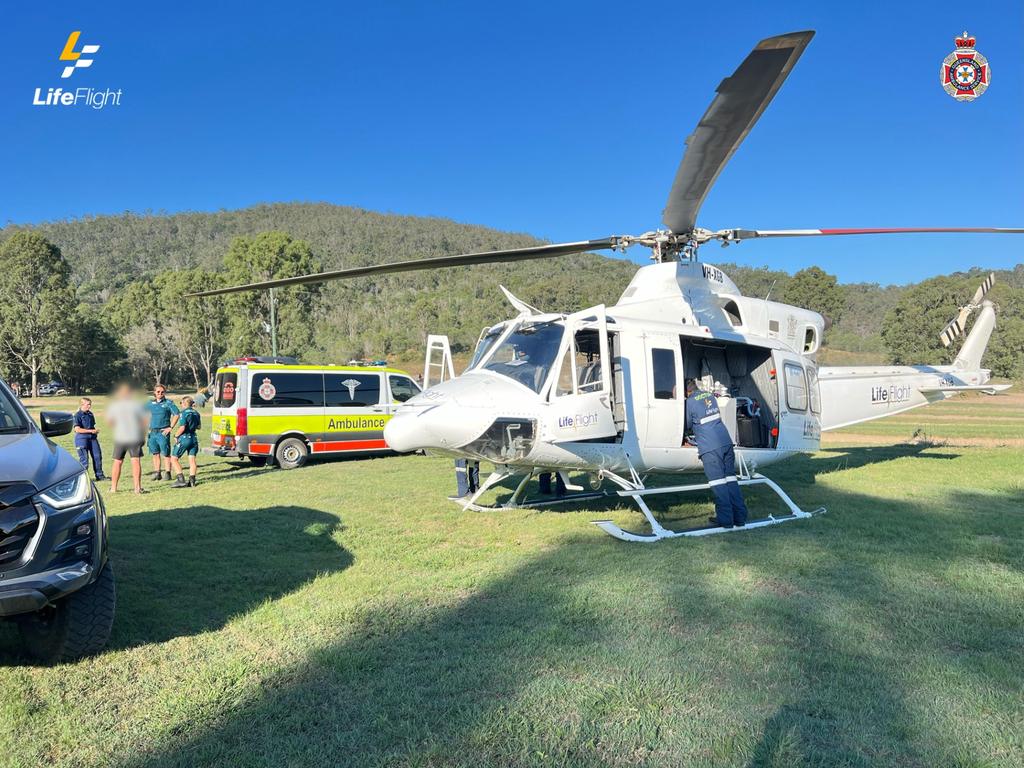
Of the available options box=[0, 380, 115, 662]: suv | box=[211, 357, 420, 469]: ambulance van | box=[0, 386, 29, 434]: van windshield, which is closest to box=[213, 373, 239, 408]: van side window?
box=[211, 357, 420, 469]: ambulance van

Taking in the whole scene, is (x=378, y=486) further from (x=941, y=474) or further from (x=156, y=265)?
(x=156, y=265)

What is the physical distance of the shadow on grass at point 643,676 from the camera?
2.68 m

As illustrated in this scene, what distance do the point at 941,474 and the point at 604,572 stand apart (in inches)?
321

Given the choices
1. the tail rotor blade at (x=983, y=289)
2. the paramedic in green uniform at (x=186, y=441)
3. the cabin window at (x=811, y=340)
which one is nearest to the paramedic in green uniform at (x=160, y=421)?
A: the paramedic in green uniform at (x=186, y=441)

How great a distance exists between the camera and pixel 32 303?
145ft

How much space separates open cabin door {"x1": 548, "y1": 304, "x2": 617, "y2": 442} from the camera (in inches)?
252

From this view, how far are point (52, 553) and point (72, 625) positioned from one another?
0.54 metres

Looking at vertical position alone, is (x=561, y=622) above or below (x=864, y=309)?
below

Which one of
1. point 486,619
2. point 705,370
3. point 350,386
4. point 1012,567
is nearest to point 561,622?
point 486,619

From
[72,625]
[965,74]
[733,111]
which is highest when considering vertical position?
[965,74]

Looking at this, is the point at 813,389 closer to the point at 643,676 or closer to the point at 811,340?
the point at 811,340

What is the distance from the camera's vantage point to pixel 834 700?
306 centimetres

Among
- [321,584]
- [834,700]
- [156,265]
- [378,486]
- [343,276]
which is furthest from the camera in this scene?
[156,265]

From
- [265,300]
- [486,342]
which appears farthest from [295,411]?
[265,300]
